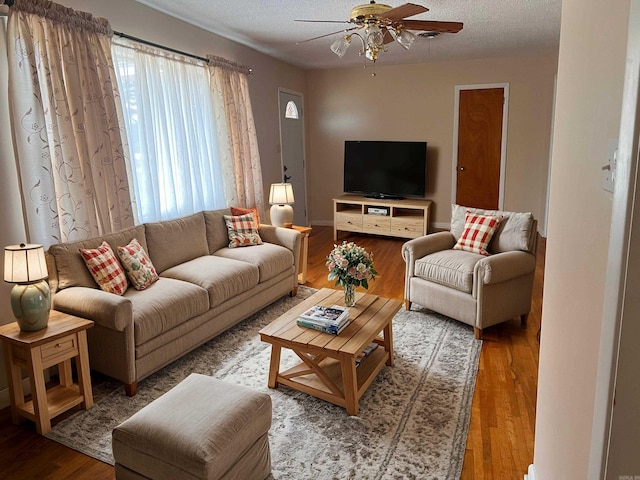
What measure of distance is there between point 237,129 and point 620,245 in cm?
455

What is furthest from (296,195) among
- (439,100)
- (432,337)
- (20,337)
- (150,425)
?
(150,425)

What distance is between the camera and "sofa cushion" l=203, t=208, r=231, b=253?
421cm

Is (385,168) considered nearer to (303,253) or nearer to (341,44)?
(303,253)

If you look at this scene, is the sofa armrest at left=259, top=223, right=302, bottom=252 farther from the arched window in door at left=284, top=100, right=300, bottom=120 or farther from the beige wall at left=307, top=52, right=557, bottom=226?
the beige wall at left=307, top=52, right=557, bottom=226

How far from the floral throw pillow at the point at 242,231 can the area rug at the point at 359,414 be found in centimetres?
107

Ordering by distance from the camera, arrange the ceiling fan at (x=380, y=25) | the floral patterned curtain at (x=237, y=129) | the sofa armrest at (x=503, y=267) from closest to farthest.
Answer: the ceiling fan at (x=380, y=25) → the sofa armrest at (x=503, y=267) → the floral patterned curtain at (x=237, y=129)

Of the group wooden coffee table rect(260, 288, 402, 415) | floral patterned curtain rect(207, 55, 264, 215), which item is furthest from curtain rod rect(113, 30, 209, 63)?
wooden coffee table rect(260, 288, 402, 415)

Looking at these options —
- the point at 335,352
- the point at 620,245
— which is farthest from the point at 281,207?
the point at 620,245

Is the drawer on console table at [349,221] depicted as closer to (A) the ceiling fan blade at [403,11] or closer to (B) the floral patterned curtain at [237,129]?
(B) the floral patterned curtain at [237,129]

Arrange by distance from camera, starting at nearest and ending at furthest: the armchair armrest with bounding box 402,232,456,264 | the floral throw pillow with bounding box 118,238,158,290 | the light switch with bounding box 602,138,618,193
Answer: the light switch with bounding box 602,138,618,193, the floral throw pillow with bounding box 118,238,158,290, the armchair armrest with bounding box 402,232,456,264

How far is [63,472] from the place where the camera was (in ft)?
6.93

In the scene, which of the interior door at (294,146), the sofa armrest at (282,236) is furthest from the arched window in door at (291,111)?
the sofa armrest at (282,236)

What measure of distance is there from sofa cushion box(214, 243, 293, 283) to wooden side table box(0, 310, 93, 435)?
1547mm

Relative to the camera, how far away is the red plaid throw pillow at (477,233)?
12.3 feet
